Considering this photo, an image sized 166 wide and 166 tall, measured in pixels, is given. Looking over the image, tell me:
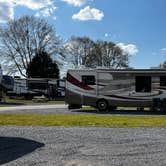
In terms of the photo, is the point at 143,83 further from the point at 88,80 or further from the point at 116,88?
the point at 88,80

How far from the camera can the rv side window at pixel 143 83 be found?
26594mm

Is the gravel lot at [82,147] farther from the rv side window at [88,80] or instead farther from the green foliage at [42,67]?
the green foliage at [42,67]

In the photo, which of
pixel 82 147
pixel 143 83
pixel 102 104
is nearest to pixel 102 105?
pixel 102 104

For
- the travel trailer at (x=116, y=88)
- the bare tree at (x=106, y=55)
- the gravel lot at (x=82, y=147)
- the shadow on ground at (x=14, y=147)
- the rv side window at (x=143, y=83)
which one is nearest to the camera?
the gravel lot at (x=82, y=147)

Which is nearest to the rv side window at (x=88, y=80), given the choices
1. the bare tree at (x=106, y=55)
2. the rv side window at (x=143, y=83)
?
the rv side window at (x=143, y=83)

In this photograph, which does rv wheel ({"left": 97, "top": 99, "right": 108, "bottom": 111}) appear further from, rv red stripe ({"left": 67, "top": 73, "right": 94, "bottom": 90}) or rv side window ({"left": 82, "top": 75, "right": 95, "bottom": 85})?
rv side window ({"left": 82, "top": 75, "right": 95, "bottom": 85})

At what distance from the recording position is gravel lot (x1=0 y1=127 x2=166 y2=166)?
27.5 feet

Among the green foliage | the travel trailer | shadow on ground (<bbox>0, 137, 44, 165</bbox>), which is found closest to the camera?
shadow on ground (<bbox>0, 137, 44, 165</bbox>)

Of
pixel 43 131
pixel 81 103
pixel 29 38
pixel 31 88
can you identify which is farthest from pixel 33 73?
pixel 43 131

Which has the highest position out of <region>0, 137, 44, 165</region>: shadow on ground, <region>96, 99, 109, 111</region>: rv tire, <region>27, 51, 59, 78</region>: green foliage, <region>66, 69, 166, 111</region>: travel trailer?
<region>27, 51, 59, 78</region>: green foliage

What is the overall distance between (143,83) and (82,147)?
678 inches

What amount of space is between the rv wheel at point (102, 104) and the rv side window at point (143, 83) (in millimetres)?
2296

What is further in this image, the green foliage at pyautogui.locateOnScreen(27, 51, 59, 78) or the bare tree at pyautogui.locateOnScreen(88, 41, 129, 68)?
the bare tree at pyautogui.locateOnScreen(88, 41, 129, 68)

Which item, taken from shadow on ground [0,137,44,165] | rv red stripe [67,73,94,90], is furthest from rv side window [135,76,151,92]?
shadow on ground [0,137,44,165]
